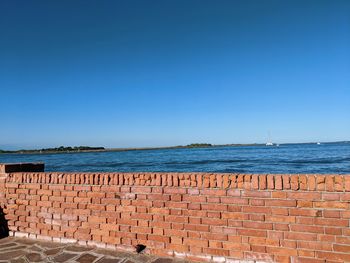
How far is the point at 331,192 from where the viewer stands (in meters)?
2.88

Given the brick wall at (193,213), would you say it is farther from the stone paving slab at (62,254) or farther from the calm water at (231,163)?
the calm water at (231,163)

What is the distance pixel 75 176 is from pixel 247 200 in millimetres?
2673

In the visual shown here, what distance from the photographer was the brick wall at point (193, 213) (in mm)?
2930

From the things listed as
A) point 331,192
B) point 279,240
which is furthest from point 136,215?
point 331,192

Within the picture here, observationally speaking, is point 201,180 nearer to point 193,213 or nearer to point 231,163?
point 193,213

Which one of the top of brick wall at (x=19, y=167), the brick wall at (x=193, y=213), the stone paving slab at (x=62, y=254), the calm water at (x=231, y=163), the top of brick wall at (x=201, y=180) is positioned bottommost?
the calm water at (x=231, y=163)

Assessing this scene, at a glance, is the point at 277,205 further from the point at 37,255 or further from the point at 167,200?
the point at 37,255

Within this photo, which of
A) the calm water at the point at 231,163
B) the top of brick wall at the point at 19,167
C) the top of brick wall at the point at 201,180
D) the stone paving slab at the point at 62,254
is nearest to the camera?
the top of brick wall at the point at 201,180

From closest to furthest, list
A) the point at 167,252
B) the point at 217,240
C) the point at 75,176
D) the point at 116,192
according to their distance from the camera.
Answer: the point at 217,240, the point at 167,252, the point at 116,192, the point at 75,176

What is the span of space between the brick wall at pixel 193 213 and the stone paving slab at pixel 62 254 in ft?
0.45

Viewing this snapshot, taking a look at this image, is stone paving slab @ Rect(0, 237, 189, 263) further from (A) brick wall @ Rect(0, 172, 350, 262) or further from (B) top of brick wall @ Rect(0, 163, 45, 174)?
(B) top of brick wall @ Rect(0, 163, 45, 174)

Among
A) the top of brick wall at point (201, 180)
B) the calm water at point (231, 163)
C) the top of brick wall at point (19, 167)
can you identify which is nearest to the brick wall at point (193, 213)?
the top of brick wall at point (201, 180)

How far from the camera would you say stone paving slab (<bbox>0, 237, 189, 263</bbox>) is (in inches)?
139

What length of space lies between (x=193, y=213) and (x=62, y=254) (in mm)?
1949
